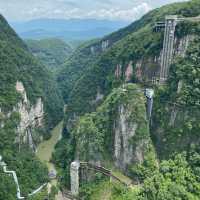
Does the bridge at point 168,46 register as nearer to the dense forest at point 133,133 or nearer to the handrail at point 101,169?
the dense forest at point 133,133

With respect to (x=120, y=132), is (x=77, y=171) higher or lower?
lower

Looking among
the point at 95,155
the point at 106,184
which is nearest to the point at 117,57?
the point at 95,155

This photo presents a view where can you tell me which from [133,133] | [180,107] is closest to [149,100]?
[180,107]

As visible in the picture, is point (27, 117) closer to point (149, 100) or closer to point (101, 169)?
point (101, 169)

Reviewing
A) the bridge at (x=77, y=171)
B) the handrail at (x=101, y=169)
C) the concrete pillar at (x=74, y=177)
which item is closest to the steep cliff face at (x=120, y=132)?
the handrail at (x=101, y=169)

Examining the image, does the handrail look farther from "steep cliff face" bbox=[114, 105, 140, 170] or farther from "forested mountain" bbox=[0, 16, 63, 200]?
"forested mountain" bbox=[0, 16, 63, 200]

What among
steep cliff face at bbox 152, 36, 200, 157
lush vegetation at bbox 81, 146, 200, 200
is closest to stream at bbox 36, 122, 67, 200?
lush vegetation at bbox 81, 146, 200, 200
